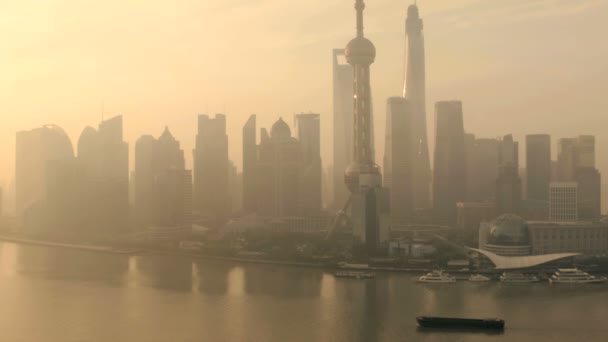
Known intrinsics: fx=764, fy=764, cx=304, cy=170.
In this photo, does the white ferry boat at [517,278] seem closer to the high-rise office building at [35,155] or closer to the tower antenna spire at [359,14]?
the tower antenna spire at [359,14]

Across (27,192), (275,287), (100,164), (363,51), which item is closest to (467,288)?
(275,287)

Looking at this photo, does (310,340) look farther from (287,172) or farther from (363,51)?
(287,172)

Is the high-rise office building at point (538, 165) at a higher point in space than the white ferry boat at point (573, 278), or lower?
higher

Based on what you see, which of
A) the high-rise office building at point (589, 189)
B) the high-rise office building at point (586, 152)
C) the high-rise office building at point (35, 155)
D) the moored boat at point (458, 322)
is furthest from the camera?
the high-rise office building at point (35, 155)

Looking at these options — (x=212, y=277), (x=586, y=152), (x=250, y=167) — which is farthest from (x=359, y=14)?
(x=212, y=277)

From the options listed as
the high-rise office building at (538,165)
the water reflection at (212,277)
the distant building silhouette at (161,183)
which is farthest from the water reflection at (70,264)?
the high-rise office building at (538,165)

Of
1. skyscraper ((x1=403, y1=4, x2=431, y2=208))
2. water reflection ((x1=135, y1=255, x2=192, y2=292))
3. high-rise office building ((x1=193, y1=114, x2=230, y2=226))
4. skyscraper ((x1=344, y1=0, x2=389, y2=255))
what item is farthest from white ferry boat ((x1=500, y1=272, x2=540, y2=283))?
skyscraper ((x1=403, y1=4, x2=431, y2=208))
